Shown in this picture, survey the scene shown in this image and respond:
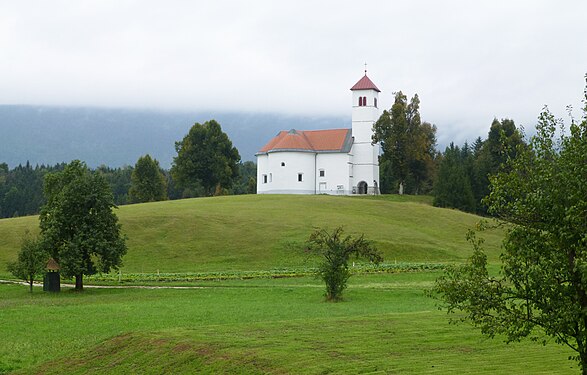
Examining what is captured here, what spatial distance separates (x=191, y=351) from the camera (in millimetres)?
20750

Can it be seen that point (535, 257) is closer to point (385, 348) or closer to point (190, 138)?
point (385, 348)

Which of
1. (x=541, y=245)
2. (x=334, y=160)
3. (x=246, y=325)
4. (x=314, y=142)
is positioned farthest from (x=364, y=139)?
(x=541, y=245)

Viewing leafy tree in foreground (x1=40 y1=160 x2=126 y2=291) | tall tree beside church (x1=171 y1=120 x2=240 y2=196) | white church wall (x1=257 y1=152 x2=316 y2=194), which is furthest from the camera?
tall tree beside church (x1=171 y1=120 x2=240 y2=196)

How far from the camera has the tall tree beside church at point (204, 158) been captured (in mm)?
110062

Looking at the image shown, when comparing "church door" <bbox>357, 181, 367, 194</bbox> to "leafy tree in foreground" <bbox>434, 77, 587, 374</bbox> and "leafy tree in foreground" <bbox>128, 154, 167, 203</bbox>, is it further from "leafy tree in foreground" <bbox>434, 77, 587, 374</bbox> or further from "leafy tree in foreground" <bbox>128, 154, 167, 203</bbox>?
"leafy tree in foreground" <bbox>434, 77, 587, 374</bbox>

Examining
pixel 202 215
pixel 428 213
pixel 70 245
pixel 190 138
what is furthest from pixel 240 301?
pixel 190 138

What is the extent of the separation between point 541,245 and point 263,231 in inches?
2327

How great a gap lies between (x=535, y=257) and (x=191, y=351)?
10.9m

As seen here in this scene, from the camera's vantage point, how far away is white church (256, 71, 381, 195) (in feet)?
344

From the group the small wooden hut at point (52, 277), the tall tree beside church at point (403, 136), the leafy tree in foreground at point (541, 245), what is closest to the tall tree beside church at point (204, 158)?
the tall tree beside church at point (403, 136)

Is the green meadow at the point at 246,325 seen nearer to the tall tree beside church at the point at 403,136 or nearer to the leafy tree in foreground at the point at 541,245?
the leafy tree in foreground at the point at 541,245

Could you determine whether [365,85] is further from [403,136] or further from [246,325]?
[246,325]

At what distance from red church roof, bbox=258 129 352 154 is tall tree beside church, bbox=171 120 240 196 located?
6452 millimetres

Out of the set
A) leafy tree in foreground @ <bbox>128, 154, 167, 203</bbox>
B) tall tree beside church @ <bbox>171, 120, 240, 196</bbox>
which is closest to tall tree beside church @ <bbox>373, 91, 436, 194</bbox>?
tall tree beside church @ <bbox>171, 120, 240, 196</bbox>
